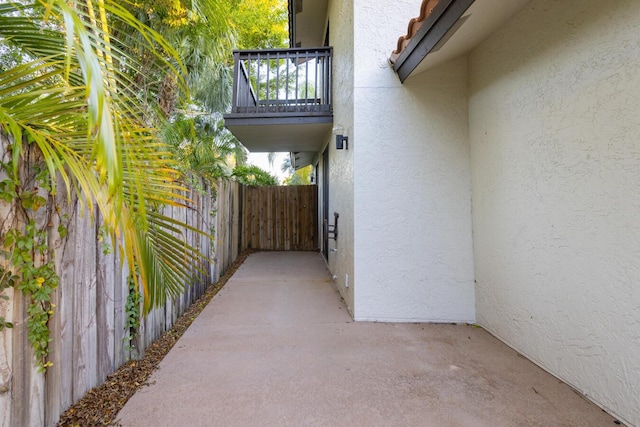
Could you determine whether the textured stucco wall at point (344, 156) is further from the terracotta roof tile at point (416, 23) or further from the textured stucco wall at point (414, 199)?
the terracotta roof tile at point (416, 23)

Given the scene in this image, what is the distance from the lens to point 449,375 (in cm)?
231

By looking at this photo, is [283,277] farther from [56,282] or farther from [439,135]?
[56,282]

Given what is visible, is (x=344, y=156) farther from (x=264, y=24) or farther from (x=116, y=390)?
(x=264, y=24)

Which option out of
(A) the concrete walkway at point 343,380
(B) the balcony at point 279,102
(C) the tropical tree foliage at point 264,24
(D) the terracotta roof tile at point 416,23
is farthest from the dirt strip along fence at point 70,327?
(C) the tropical tree foliage at point 264,24

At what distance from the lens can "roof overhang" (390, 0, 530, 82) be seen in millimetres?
2412

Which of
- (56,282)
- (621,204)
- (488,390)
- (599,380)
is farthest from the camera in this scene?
(488,390)

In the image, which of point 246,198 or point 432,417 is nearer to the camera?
point 432,417

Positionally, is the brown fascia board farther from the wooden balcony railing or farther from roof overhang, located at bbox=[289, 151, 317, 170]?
roof overhang, located at bbox=[289, 151, 317, 170]

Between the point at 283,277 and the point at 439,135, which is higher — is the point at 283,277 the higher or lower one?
the lower one

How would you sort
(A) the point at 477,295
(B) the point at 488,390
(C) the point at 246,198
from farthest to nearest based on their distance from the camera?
(C) the point at 246,198, (A) the point at 477,295, (B) the point at 488,390

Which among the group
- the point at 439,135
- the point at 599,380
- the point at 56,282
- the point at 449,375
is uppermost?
the point at 439,135

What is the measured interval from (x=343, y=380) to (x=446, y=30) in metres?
2.97

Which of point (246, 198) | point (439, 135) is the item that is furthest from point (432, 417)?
point (246, 198)

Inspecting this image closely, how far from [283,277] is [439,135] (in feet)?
11.3
